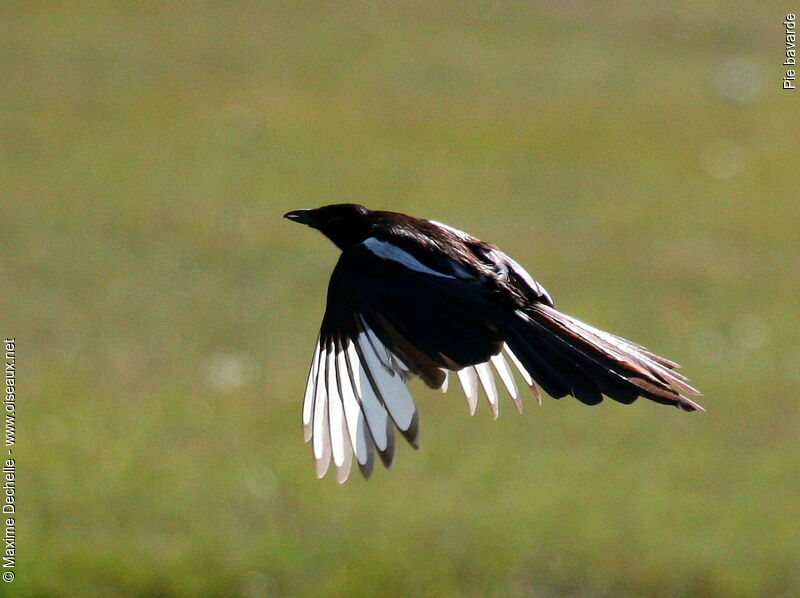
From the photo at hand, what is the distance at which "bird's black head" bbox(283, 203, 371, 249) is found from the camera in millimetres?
4203

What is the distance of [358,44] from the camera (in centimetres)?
1852

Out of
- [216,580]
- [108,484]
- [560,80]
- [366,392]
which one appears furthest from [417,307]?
[560,80]

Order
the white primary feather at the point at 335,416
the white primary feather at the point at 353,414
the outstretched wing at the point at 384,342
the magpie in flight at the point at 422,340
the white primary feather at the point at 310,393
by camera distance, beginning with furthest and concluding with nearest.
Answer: the white primary feather at the point at 310,393, the white primary feather at the point at 335,416, the white primary feather at the point at 353,414, the outstretched wing at the point at 384,342, the magpie in flight at the point at 422,340

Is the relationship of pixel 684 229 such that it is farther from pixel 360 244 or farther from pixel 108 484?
pixel 360 244

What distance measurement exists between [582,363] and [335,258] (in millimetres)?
8444

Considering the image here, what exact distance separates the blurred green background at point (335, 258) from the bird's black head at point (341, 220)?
2.78m

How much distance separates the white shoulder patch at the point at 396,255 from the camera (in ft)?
12.7

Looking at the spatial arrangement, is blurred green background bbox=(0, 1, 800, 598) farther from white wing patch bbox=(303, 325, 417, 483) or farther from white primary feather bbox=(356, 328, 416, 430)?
white primary feather bbox=(356, 328, 416, 430)

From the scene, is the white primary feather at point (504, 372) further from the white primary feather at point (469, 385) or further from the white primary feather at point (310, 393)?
the white primary feather at point (310, 393)

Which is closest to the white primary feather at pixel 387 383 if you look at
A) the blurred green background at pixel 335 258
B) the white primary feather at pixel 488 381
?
the white primary feather at pixel 488 381

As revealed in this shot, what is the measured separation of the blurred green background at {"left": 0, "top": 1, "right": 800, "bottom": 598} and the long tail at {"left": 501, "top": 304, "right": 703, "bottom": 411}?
3.20 metres

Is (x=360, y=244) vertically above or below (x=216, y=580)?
above

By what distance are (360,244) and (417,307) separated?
0.96ft

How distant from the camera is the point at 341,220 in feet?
14.0
